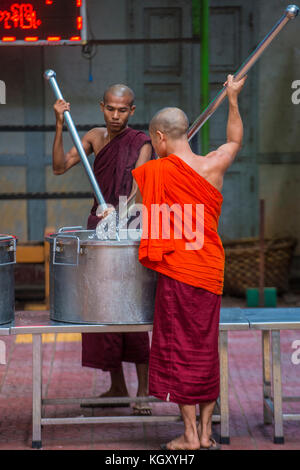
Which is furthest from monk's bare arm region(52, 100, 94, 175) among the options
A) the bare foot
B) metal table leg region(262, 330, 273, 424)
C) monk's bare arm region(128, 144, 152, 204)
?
the bare foot

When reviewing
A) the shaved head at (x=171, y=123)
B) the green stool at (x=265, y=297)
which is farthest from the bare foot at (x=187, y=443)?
the green stool at (x=265, y=297)

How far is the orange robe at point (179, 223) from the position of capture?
132 inches

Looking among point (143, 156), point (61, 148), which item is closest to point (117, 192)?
point (143, 156)

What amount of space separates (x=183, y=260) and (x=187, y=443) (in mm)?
Answer: 793

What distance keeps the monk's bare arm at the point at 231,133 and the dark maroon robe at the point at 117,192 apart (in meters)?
0.72

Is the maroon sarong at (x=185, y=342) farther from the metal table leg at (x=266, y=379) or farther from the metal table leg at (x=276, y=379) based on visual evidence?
the metal table leg at (x=266, y=379)

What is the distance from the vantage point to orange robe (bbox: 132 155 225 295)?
11.0 ft

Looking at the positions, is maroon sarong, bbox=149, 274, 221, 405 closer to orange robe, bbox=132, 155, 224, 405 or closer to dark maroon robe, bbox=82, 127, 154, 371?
orange robe, bbox=132, 155, 224, 405

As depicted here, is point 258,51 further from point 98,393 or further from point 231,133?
point 98,393

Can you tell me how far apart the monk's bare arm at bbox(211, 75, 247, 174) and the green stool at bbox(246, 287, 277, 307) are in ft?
11.1

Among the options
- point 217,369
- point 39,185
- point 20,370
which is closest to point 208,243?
point 217,369

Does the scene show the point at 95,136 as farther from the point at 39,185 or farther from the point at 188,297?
the point at 39,185

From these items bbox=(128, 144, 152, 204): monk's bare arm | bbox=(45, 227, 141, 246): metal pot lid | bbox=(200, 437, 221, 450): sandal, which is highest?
bbox=(128, 144, 152, 204): monk's bare arm

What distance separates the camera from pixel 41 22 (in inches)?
236
